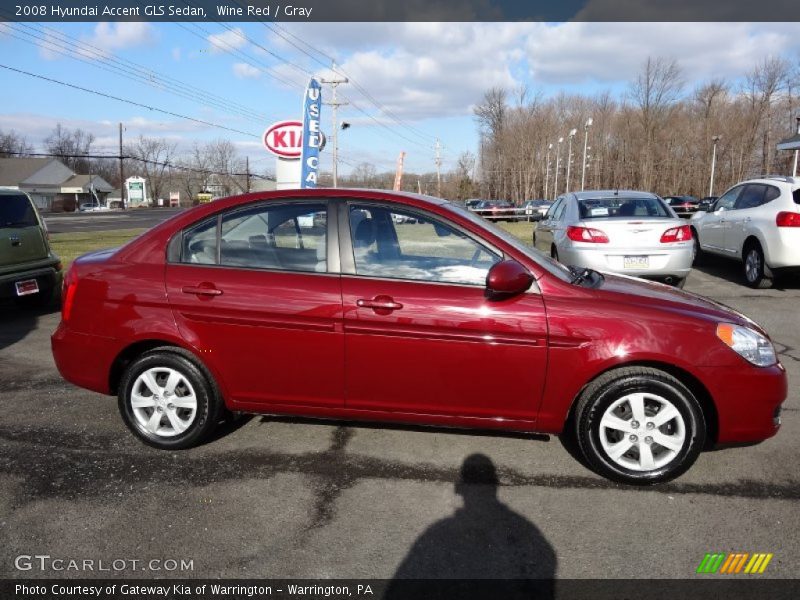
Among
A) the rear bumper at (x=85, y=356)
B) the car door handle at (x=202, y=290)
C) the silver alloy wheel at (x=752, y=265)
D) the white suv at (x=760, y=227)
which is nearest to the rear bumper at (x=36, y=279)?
the rear bumper at (x=85, y=356)

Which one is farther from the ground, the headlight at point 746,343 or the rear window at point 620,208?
the rear window at point 620,208

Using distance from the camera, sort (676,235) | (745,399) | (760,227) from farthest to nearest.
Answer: (760,227), (676,235), (745,399)

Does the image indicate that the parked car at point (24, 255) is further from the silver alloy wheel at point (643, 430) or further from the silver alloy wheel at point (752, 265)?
the silver alloy wheel at point (752, 265)

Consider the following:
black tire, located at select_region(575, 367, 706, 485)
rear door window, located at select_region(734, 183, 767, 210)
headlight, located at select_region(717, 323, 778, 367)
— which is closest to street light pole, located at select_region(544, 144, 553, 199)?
rear door window, located at select_region(734, 183, 767, 210)

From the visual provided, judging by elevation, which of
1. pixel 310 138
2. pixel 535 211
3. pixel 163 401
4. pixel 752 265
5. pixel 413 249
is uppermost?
pixel 310 138

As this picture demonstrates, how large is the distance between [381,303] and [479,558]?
1.44 meters

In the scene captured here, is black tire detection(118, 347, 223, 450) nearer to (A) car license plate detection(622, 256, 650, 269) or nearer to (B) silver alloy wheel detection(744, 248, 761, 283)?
(A) car license plate detection(622, 256, 650, 269)

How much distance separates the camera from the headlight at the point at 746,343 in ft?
10.6

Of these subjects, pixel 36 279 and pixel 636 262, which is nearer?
pixel 36 279

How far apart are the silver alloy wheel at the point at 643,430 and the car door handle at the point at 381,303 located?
4.47 feet

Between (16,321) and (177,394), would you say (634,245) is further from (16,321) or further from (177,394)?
(16,321)

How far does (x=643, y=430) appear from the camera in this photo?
3273 mm

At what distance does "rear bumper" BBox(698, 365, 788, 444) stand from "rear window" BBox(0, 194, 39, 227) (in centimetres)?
814

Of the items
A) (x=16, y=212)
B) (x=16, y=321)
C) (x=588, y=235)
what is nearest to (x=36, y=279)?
(x=16, y=321)
